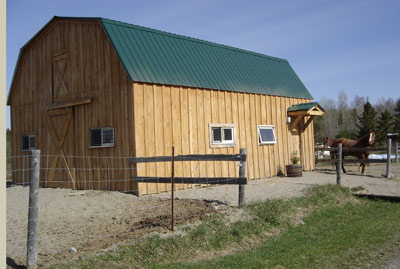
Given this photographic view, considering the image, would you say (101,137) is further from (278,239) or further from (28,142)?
(278,239)

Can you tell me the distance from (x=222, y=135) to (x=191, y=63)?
2822 millimetres

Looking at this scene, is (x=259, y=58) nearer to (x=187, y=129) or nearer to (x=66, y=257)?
(x=187, y=129)

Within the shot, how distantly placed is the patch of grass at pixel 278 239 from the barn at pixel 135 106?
4.45 m

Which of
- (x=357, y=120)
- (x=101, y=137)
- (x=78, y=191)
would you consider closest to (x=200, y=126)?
(x=101, y=137)

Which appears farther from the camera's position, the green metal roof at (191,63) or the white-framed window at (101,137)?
the white-framed window at (101,137)

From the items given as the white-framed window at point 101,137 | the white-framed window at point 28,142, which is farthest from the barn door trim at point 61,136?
the white-framed window at point 28,142

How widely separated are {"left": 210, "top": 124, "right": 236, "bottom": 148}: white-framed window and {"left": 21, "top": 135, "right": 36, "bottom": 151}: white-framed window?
A: 7241 mm

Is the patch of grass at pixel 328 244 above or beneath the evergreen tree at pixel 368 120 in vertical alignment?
beneath

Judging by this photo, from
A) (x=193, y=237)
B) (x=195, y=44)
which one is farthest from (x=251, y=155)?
(x=193, y=237)

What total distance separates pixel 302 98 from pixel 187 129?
7888 mm

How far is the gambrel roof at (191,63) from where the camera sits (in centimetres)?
1208

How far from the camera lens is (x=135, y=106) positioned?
11352 mm

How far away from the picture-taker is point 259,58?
18.3 meters

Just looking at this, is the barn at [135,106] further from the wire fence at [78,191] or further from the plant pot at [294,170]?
the plant pot at [294,170]
